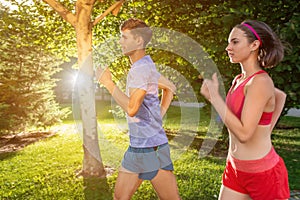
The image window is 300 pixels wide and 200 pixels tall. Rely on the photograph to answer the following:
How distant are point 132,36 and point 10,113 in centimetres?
1230

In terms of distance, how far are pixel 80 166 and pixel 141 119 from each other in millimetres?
6021

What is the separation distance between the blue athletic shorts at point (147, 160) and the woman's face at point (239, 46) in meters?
0.99

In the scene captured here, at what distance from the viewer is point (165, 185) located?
10.2ft

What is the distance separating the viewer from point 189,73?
876cm

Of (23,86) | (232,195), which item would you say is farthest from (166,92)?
(23,86)

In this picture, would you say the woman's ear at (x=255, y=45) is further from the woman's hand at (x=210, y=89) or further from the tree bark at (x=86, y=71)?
the tree bark at (x=86, y=71)

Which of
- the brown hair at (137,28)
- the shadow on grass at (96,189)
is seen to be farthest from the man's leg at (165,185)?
the shadow on grass at (96,189)

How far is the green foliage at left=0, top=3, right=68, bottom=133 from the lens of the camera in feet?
44.9

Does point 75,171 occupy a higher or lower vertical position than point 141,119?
lower

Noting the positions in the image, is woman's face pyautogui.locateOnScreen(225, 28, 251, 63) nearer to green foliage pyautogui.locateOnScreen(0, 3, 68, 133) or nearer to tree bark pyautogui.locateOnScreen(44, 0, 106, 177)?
tree bark pyautogui.locateOnScreen(44, 0, 106, 177)

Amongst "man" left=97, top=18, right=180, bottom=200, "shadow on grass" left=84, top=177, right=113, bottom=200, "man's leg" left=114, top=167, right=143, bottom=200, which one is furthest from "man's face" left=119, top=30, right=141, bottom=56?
"shadow on grass" left=84, top=177, right=113, bottom=200

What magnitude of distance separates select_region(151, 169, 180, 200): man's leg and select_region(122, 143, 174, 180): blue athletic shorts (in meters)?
0.04

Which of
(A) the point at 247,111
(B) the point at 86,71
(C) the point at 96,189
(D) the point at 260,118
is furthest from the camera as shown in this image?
(B) the point at 86,71

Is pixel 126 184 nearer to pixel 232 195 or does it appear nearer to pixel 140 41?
pixel 232 195
